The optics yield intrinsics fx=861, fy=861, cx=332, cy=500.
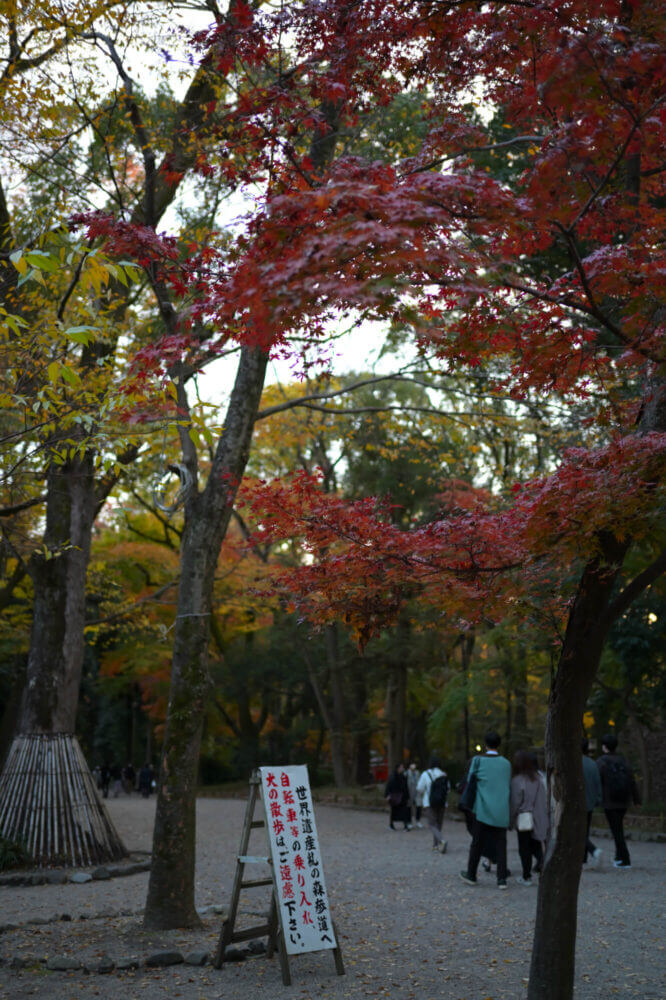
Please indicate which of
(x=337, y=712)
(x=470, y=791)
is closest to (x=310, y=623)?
(x=470, y=791)

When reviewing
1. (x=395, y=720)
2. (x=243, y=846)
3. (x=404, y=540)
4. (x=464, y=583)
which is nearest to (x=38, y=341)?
(x=404, y=540)

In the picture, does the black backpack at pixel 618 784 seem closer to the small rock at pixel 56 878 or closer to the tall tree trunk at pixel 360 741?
the small rock at pixel 56 878

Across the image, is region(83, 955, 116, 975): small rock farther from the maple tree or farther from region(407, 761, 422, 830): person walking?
region(407, 761, 422, 830): person walking

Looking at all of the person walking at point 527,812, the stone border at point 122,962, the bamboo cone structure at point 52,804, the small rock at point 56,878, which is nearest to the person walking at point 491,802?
the person walking at point 527,812

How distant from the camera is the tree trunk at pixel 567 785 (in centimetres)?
479

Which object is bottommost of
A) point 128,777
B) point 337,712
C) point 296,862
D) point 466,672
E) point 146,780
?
point 128,777

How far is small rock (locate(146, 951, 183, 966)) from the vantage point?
6488 mm

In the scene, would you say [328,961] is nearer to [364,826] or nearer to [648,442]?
[648,442]

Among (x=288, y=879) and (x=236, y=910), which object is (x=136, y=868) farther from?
(x=288, y=879)

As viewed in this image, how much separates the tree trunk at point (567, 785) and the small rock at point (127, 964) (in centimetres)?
318

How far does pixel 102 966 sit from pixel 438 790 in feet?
25.5

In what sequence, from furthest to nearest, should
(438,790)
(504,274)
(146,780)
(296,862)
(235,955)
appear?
1. (146,780)
2. (438,790)
3. (235,955)
4. (296,862)
5. (504,274)

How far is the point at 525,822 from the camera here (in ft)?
32.2

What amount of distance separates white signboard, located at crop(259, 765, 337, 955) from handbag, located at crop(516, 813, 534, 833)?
161 inches
